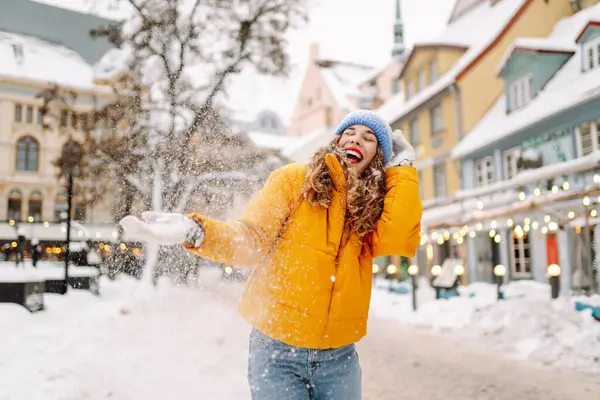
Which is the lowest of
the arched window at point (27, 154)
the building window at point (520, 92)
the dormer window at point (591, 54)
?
the arched window at point (27, 154)

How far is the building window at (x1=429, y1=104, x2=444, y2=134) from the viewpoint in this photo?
56.5ft

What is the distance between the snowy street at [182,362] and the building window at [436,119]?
34.4 feet

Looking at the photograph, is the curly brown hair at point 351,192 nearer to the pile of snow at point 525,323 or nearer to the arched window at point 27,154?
the pile of snow at point 525,323

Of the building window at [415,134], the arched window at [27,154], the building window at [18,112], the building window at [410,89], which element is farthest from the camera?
the building window at [410,89]

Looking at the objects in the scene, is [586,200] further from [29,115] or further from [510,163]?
[29,115]

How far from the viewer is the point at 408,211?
6.15 ft

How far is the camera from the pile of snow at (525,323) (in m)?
6.50

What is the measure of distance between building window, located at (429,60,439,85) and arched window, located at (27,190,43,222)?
14.5 meters

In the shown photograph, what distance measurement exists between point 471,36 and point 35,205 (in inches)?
636

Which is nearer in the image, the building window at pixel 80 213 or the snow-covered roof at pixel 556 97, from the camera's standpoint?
the snow-covered roof at pixel 556 97

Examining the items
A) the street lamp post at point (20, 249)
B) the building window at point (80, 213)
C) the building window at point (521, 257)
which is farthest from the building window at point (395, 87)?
the street lamp post at point (20, 249)

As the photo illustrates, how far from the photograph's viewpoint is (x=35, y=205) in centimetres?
1582

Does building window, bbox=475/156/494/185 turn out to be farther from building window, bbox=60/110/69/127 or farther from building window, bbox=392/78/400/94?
building window, bbox=60/110/69/127

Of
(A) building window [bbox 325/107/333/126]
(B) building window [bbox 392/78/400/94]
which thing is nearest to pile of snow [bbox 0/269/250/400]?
(B) building window [bbox 392/78/400/94]
